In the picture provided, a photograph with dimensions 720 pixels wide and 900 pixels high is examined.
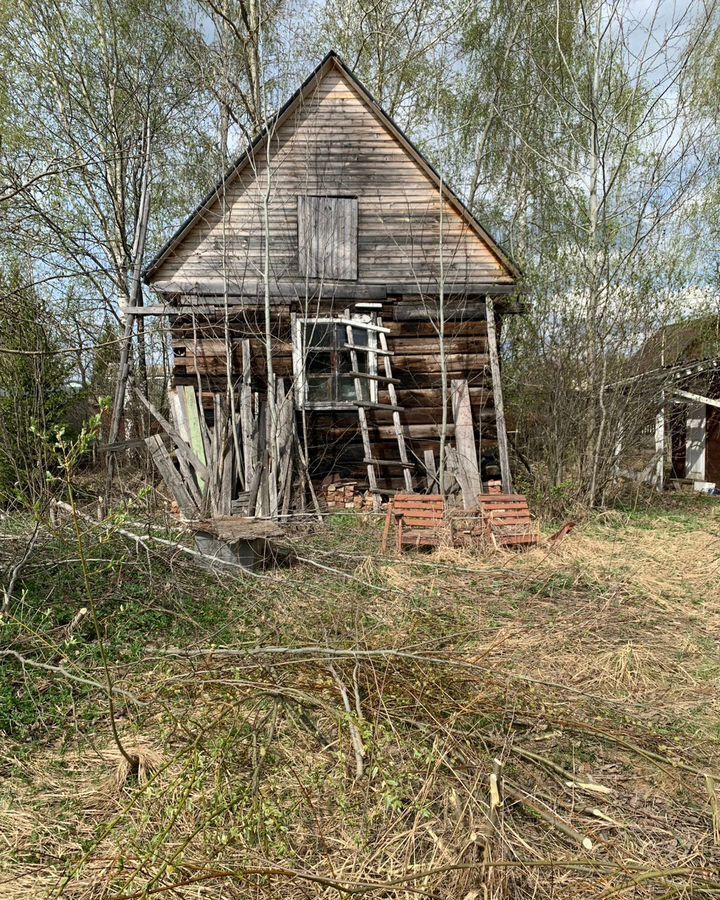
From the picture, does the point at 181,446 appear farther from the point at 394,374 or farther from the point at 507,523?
the point at 507,523

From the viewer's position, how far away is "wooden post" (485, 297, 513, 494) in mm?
9891

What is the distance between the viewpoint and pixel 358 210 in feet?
34.8

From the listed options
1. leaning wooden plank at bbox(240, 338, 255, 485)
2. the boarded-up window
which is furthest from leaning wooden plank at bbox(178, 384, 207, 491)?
the boarded-up window

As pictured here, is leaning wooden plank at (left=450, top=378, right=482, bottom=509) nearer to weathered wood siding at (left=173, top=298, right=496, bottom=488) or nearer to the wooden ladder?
weathered wood siding at (left=173, top=298, right=496, bottom=488)

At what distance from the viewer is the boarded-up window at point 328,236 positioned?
34.1 ft

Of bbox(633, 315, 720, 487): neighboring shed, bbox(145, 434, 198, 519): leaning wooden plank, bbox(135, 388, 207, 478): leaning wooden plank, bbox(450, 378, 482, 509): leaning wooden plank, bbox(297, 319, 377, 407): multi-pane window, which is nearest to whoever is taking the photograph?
bbox(145, 434, 198, 519): leaning wooden plank

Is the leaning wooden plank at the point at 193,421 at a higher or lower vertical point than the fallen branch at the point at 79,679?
higher

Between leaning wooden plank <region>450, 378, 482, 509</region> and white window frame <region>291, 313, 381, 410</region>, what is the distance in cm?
130

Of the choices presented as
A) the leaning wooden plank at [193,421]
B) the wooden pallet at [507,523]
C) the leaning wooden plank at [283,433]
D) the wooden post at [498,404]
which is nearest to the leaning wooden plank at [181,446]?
the leaning wooden plank at [193,421]

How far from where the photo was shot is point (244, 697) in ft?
9.80

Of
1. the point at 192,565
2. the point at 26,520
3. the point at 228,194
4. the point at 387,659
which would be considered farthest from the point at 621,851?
the point at 228,194

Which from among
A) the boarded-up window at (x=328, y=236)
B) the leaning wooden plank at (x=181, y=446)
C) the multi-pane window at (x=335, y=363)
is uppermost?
the boarded-up window at (x=328, y=236)

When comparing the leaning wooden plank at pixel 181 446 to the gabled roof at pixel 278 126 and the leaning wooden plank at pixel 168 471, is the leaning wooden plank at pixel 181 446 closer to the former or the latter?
the leaning wooden plank at pixel 168 471

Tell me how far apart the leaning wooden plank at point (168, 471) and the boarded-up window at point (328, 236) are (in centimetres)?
360
